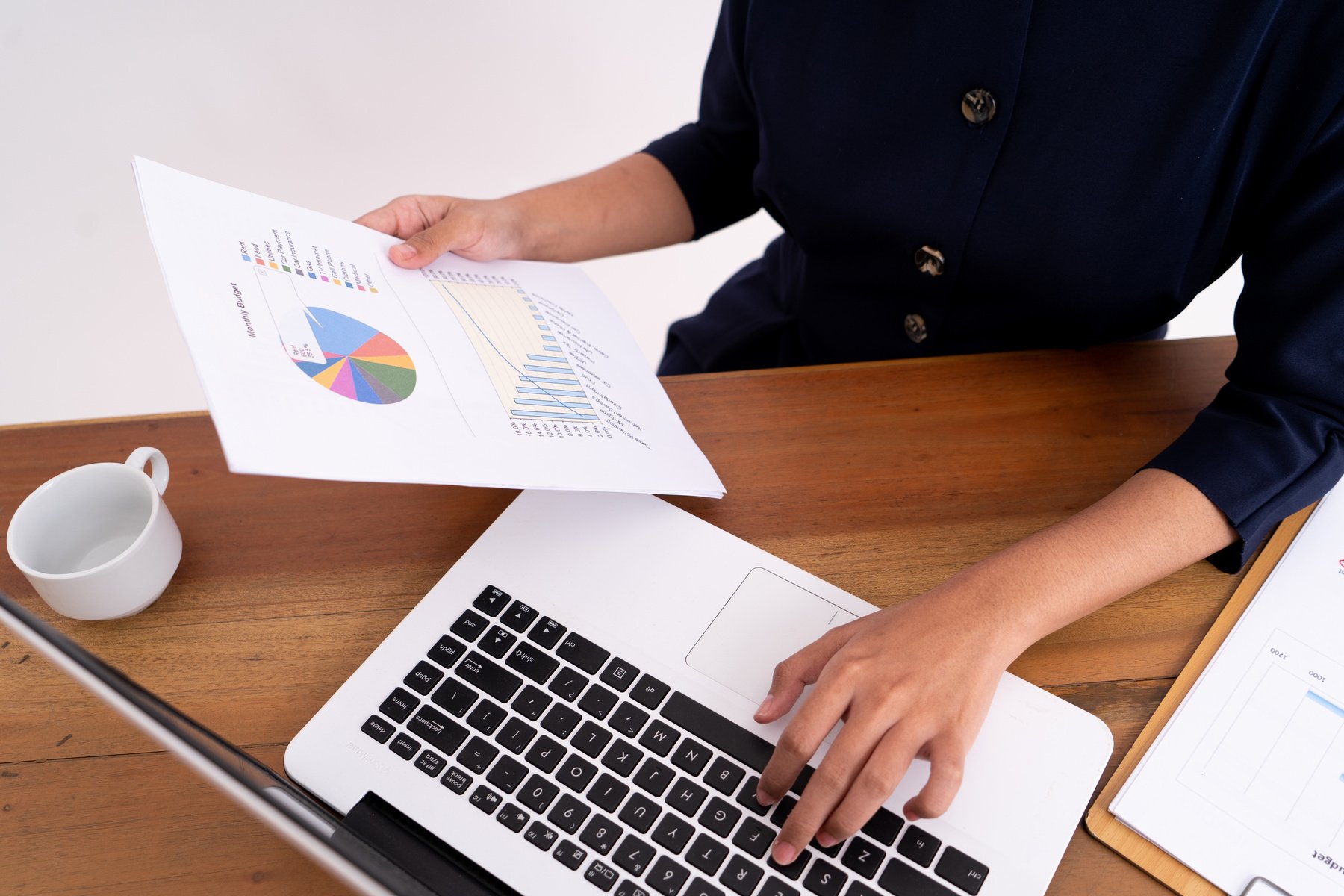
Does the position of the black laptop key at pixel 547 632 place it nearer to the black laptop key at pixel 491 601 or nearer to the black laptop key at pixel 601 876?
the black laptop key at pixel 491 601

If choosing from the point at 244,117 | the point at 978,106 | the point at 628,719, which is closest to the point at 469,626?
the point at 628,719

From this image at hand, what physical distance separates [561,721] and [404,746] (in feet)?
0.30

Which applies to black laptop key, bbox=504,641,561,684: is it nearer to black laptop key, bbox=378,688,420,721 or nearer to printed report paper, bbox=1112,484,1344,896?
black laptop key, bbox=378,688,420,721

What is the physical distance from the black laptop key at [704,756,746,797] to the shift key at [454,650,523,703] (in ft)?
0.41

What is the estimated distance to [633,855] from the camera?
1.57 feet

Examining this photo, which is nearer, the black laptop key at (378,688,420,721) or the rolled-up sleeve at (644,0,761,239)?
the black laptop key at (378,688,420,721)

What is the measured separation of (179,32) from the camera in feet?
5.52

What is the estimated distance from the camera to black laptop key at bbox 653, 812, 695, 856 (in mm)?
482

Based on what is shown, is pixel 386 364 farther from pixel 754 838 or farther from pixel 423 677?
pixel 754 838

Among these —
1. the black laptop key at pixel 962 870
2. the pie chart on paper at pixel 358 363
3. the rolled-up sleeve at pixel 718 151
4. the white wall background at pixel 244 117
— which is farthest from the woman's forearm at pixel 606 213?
the white wall background at pixel 244 117

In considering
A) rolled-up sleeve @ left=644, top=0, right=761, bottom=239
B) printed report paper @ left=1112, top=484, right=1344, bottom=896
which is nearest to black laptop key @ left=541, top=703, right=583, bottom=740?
printed report paper @ left=1112, top=484, right=1344, bottom=896

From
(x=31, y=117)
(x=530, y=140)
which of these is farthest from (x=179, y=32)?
(x=530, y=140)

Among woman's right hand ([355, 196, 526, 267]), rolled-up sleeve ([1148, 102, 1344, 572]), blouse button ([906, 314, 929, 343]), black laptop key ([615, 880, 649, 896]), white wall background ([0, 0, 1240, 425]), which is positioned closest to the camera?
black laptop key ([615, 880, 649, 896])

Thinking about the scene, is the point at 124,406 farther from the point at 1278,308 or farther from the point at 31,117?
the point at 1278,308
